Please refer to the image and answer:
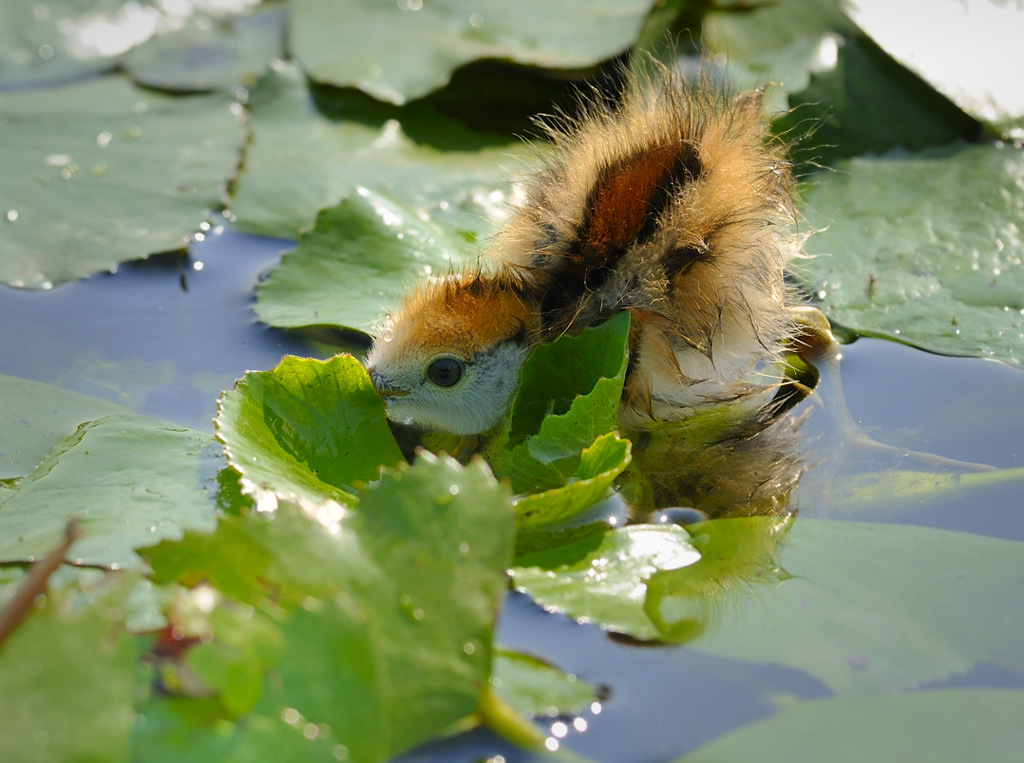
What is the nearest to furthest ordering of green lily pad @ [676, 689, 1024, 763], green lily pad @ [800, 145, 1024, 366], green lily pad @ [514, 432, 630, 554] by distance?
1. green lily pad @ [676, 689, 1024, 763]
2. green lily pad @ [514, 432, 630, 554]
3. green lily pad @ [800, 145, 1024, 366]

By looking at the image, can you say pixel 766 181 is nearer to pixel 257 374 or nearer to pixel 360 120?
pixel 257 374

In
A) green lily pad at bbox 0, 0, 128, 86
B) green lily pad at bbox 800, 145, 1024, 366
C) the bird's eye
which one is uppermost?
green lily pad at bbox 800, 145, 1024, 366

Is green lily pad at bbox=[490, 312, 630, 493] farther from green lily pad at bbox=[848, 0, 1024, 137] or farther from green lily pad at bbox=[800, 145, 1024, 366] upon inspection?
green lily pad at bbox=[848, 0, 1024, 137]

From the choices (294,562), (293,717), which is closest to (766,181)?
(294,562)

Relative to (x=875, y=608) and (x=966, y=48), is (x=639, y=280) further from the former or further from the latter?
(x=966, y=48)

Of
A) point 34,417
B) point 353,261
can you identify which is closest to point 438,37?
point 353,261

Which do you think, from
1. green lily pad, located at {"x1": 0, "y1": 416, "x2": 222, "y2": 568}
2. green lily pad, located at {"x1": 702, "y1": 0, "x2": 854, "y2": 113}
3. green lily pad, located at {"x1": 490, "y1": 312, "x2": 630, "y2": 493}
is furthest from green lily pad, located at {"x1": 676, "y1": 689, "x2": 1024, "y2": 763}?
green lily pad, located at {"x1": 702, "y1": 0, "x2": 854, "y2": 113}
